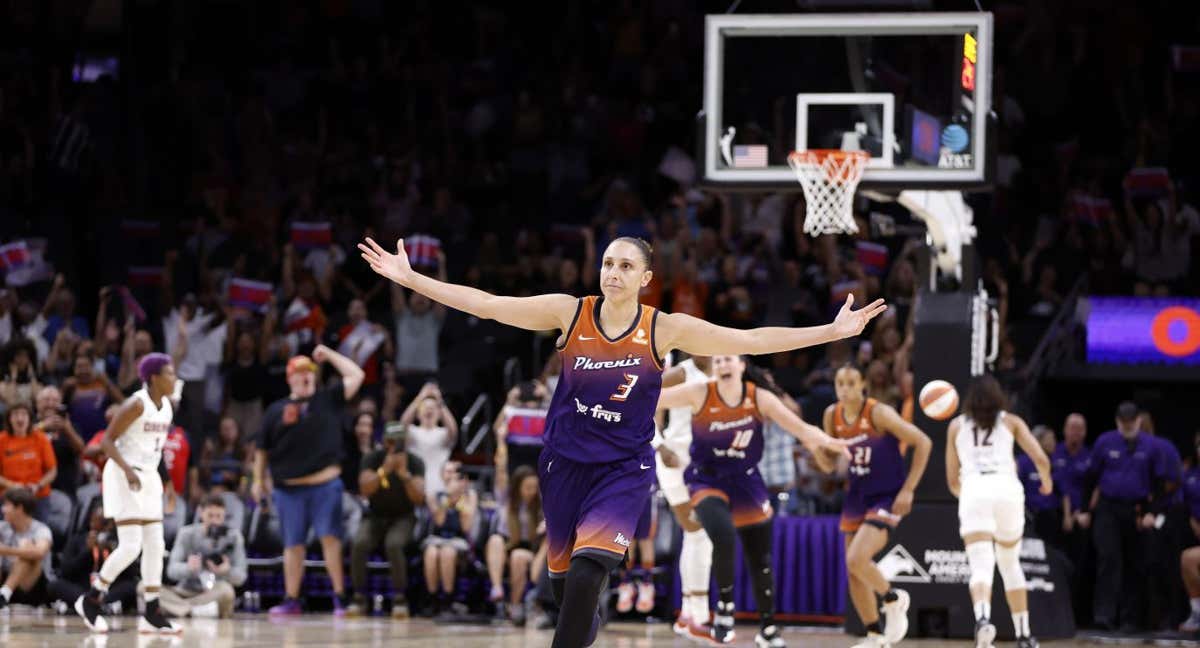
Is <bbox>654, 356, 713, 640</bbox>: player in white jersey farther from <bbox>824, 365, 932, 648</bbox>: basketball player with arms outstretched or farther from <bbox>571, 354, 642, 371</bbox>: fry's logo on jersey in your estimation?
<bbox>571, 354, 642, 371</bbox>: fry's logo on jersey

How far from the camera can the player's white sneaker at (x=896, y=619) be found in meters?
13.7

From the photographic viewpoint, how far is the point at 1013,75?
22266 millimetres

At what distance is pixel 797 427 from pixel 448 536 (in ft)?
17.7

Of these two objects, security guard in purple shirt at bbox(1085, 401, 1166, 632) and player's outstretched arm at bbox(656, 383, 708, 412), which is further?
security guard in purple shirt at bbox(1085, 401, 1166, 632)

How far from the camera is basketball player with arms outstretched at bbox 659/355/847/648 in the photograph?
1305 cm

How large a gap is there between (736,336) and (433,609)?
9.55 m

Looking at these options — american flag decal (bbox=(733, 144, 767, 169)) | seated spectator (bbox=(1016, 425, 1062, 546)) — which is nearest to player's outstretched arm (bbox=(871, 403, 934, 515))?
american flag decal (bbox=(733, 144, 767, 169))

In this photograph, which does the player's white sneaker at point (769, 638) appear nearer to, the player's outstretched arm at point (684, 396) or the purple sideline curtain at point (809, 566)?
the player's outstretched arm at point (684, 396)

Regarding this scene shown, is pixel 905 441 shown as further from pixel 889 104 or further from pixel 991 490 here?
pixel 889 104

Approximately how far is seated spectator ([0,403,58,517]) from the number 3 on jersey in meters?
10.3

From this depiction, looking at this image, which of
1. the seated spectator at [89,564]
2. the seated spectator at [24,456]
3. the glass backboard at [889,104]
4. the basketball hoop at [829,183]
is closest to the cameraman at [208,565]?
the seated spectator at [89,564]

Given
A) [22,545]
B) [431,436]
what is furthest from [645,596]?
[22,545]

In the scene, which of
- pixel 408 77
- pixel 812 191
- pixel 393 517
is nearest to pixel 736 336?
pixel 812 191

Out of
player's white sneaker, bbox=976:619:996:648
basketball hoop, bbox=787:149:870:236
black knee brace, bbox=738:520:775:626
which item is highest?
basketball hoop, bbox=787:149:870:236
